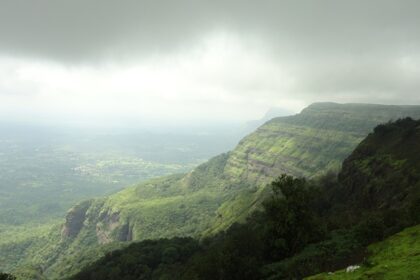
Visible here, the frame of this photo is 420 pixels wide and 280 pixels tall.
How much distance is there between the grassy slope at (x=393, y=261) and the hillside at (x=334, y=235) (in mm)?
96

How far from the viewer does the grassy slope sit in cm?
3388

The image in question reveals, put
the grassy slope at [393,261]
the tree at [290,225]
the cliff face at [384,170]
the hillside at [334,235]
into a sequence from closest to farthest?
the grassy slope at [393,261], the hillside at [334,235], the tree at [290,225], the cliff face at [384,170]

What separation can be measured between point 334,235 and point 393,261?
25.5m

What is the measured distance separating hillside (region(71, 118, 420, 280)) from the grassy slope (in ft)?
0.32

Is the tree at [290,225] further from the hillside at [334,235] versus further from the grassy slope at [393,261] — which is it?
the grassy slope at [393,261]

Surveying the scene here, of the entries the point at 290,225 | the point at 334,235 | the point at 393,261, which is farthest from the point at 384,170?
the point at 393,261

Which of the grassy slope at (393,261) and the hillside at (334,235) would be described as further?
the hillside at (334,235)

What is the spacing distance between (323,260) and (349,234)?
39.7ft

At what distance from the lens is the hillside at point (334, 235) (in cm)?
4419

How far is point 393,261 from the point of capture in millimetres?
37281

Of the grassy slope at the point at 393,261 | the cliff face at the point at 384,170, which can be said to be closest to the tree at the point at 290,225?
the grassy slope at the point at 393,261

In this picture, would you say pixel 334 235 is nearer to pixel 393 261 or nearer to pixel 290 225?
pixel 290 225

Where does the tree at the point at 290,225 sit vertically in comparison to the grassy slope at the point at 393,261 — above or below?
below

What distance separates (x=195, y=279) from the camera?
61.7 metres
